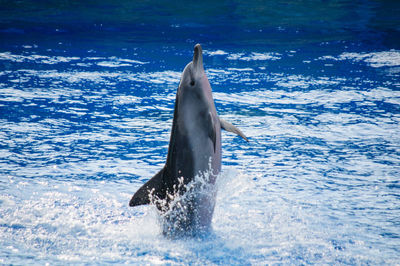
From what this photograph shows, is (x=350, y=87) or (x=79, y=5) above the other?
(x=79, y=5)

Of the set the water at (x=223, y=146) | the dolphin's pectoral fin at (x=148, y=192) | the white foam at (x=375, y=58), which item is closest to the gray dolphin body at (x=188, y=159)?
the dolphin's pectoral fin at (x=148, y=192)

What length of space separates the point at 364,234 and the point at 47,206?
2.83 m

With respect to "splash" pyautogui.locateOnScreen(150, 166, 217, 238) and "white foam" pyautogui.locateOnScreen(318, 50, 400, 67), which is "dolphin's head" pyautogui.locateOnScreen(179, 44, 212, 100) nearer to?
"splash" pyautogui.locateOnScreen(150, 166, 217, 238)

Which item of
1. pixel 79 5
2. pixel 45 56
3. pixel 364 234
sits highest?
pixel 79 5

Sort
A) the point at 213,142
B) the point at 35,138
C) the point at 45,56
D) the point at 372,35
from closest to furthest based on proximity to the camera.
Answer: the point at 213,142, the point at 35,138, the point at 45,56, the point at 372,35

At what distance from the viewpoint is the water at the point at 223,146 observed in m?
3.91

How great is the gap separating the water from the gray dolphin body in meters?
0.37

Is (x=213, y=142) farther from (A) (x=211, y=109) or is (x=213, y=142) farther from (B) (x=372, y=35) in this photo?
(B) (x=372, y=35)

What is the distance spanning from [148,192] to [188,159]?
14.9 inches

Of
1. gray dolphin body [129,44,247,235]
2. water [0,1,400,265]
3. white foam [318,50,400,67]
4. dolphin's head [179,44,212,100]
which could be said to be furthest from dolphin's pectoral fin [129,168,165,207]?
white foam [318,50,400,67]

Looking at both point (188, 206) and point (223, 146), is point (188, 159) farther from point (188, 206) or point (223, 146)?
point (223, 146)

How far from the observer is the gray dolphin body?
3.63 m

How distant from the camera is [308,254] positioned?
377cm

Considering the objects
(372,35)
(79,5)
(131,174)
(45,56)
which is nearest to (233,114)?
(131,174)
